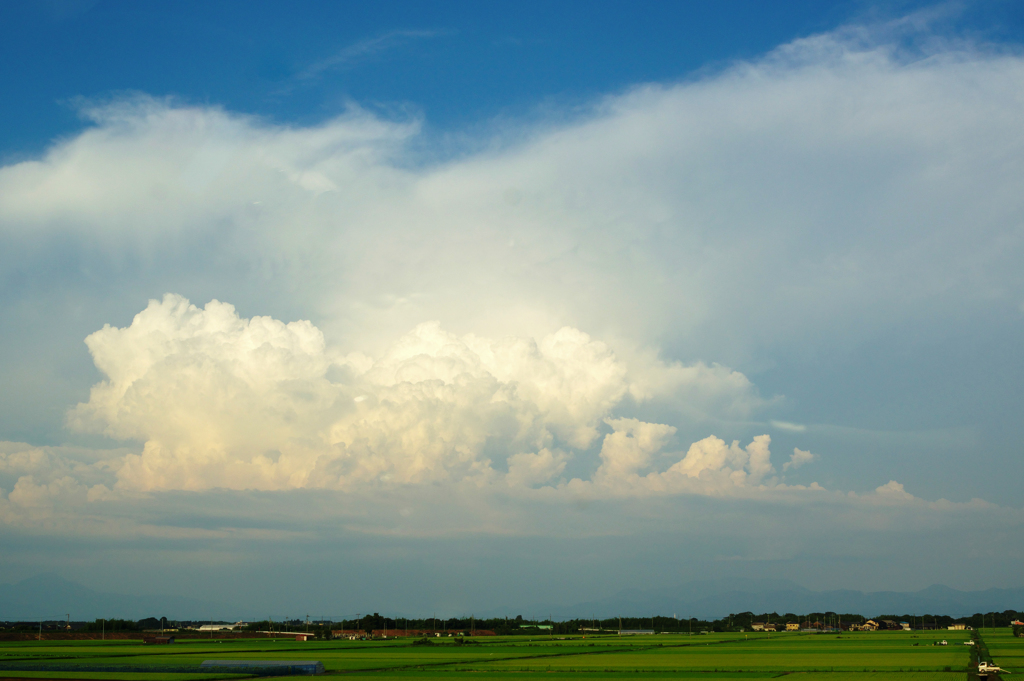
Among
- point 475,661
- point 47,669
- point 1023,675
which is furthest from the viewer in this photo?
point 475,661

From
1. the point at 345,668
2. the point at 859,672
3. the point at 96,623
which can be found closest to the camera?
the point at 859,672

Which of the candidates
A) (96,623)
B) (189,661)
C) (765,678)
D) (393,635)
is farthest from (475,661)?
(96,623)

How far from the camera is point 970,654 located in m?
87.6

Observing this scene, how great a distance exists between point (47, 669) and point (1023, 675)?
235ft

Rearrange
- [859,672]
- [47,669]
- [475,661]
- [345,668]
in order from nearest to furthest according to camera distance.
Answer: [859,672], [47,669], [345,668], [475,661]

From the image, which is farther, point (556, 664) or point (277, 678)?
point (556, 664)

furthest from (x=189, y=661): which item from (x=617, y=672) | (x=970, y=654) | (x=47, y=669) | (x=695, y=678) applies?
(x=970, y=654)

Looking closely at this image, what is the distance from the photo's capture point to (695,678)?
195 feet

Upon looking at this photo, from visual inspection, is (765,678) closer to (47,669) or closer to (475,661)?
(475,661)

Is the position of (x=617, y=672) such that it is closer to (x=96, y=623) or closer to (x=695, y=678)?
(x=695, y=678)

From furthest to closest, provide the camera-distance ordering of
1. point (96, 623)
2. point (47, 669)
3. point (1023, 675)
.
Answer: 1. point (96, 623)
2. point (47, 669)
3. point (1023, 675)

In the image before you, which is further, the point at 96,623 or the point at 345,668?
the point at 96,623

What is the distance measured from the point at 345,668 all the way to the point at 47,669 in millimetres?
22901

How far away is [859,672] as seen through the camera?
62844 millimetres
